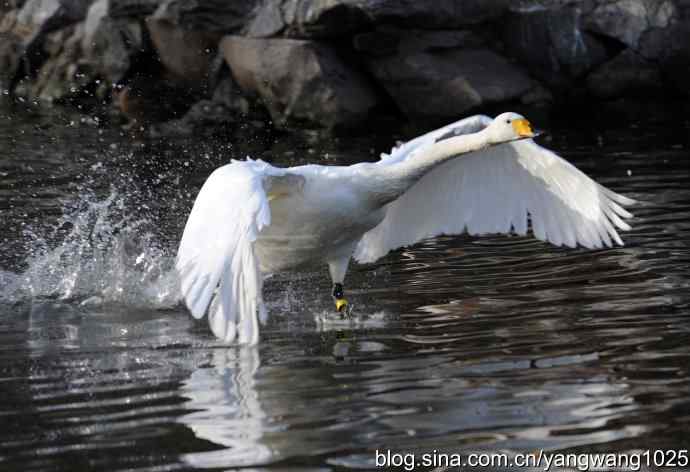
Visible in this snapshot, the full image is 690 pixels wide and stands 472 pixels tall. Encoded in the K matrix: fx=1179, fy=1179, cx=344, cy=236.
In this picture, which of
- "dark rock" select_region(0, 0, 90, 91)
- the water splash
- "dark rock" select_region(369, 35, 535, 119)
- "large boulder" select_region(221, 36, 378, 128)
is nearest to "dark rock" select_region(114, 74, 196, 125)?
"large boulder" select_region(221, 36, 378, 128)

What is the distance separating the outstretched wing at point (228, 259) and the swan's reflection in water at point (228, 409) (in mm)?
249

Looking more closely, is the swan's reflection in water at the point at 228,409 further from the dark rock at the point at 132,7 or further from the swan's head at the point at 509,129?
the dark rock at the point at 132,7

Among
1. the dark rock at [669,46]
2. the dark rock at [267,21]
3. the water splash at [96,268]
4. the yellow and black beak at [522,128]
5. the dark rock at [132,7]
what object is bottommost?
the water splash at [96,268]

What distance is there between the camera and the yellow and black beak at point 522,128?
6.96m

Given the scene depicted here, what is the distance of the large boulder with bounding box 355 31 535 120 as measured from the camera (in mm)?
15080

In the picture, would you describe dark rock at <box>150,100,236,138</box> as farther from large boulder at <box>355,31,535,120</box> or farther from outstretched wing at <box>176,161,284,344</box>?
outstretched wing at <box>176,161,284,344</box>

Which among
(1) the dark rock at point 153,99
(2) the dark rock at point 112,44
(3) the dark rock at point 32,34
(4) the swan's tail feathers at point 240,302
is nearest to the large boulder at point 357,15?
(1) the dark rock at point 153,99

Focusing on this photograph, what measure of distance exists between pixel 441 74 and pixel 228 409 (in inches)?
406

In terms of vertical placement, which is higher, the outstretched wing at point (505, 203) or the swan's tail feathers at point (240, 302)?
the outstretched wing at point (505, 203)

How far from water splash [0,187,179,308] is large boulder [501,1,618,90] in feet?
24.9

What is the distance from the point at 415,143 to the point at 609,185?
392cm

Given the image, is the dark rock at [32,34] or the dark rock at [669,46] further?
the dark rock at [32,34]

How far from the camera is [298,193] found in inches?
282

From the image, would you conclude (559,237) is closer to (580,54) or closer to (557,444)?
(557,444)
